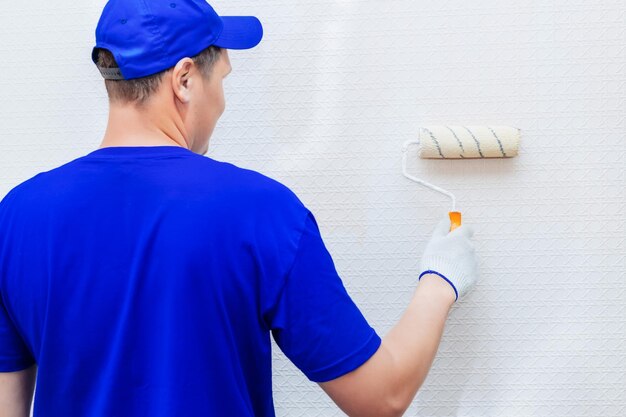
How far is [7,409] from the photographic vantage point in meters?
0.70

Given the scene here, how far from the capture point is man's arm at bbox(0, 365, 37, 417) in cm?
70

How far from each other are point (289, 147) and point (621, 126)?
1.50 feet

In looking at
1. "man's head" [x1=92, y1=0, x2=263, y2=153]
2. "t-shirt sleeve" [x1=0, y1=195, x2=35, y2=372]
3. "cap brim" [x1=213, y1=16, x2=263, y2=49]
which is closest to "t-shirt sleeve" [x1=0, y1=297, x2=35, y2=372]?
"t-shirt sleeve" [x1=0, y1=195, x2=35, y2=372]

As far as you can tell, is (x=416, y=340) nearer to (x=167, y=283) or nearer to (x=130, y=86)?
(x=167, y=283)

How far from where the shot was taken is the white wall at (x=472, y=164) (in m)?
0.89

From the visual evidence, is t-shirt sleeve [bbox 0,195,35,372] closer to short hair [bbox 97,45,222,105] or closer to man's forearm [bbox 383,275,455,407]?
short hair [bbox 97,45,222,105]

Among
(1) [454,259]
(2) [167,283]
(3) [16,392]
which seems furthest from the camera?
(1) [454,259]

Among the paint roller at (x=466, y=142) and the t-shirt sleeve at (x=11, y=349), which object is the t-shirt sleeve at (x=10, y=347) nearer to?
the t-shirt sleeve at (x=11, y=349)

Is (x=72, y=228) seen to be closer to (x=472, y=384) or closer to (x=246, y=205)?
(x=246, y=205)

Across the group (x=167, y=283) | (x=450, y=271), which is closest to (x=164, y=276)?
(x=167, y=283)

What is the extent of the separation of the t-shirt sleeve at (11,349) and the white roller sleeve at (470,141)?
1.80 ft

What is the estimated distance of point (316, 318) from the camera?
60 cm

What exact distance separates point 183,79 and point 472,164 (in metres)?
0.44

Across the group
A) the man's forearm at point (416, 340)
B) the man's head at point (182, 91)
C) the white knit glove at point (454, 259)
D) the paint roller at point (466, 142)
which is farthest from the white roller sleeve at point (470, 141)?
the man's head at point (182, 91)
